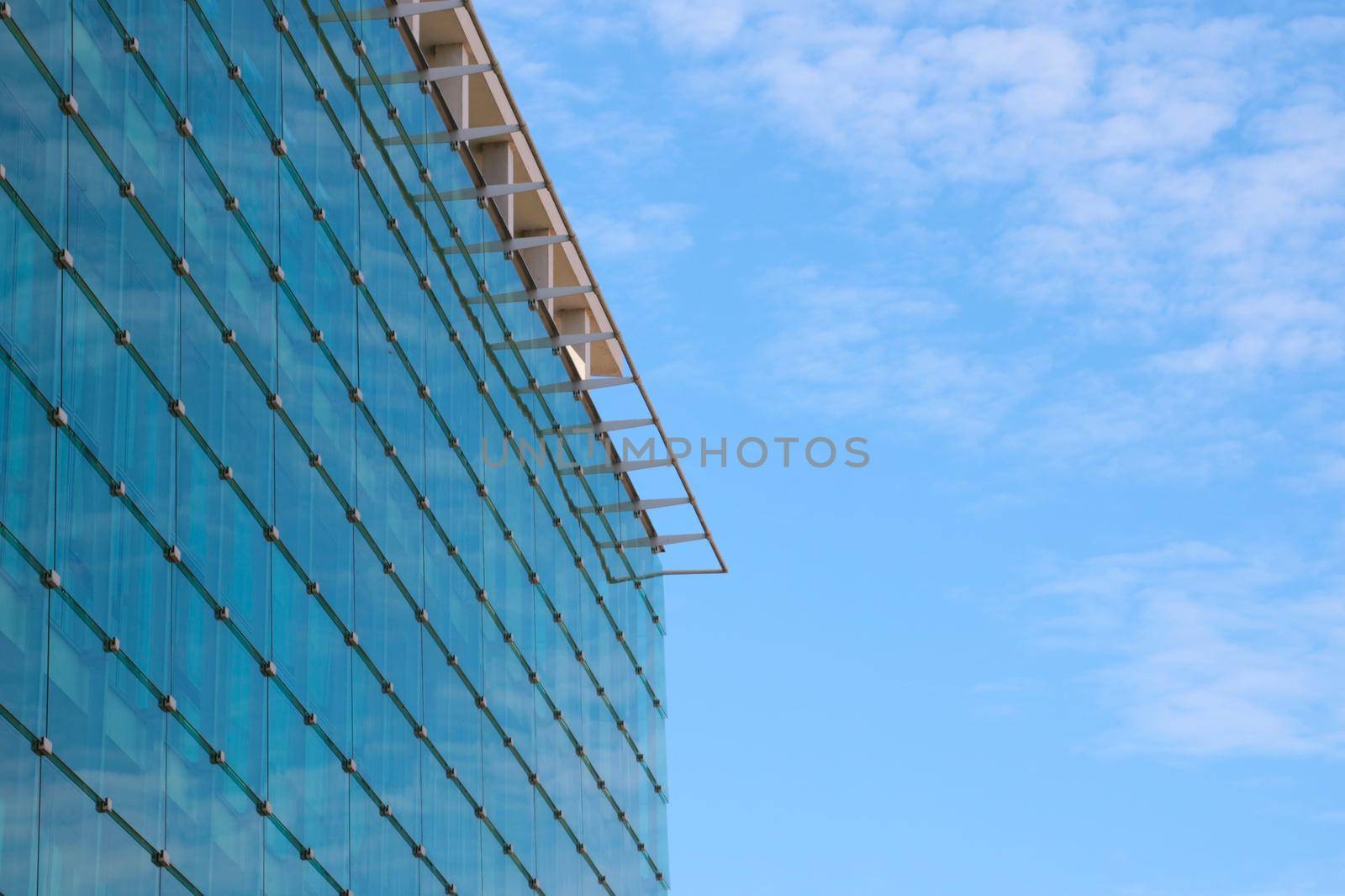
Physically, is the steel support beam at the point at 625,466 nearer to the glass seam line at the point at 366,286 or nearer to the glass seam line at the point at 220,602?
the glass seam line at the point at 366,286

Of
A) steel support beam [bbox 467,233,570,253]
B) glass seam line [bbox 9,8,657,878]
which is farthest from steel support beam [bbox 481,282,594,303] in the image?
glass seam line [bbox 9,8,657,878]

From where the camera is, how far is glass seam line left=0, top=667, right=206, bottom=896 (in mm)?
18038

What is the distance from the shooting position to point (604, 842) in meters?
39.3

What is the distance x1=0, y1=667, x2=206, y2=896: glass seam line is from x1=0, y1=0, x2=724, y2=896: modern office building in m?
0.03

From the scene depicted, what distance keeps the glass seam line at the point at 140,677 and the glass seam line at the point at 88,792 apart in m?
0.17

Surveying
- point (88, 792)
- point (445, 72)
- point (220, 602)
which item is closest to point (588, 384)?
point (445, 72)

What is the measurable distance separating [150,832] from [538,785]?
50.4 feet

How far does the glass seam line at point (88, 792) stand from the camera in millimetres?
18038

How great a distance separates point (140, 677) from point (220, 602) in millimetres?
2297

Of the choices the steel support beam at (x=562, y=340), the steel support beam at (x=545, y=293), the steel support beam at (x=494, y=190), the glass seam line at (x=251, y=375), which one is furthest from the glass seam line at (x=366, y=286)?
the steel support beam at (x=494, y=190)

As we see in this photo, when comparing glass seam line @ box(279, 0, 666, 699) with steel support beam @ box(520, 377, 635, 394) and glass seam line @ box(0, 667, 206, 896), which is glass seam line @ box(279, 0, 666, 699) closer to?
steel support beam @ box(520, 377, 635, 394)

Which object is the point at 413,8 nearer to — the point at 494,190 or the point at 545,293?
the point at 494,190

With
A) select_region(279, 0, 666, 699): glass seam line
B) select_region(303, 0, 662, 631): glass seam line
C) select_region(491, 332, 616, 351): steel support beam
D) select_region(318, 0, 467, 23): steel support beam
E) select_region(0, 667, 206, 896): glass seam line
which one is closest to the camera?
select_region(0, 667, 206, 896): glass seam line

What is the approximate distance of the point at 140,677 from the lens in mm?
20500
